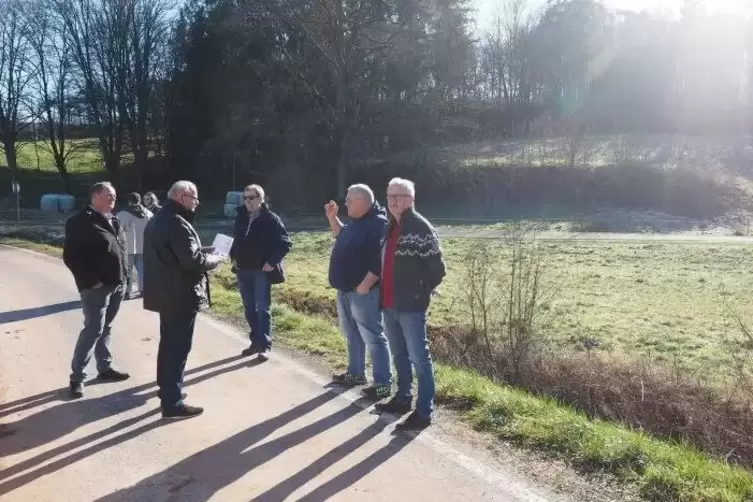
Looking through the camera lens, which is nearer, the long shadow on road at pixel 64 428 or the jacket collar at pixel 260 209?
the long shadow on road at pixel 64 428

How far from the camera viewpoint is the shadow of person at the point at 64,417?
16.5 feet

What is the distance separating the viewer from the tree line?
35.5 m

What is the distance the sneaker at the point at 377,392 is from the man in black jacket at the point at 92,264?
2.53 meters

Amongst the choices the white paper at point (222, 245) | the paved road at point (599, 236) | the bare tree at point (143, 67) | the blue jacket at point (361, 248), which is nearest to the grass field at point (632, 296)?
the paved road at point (599, 236)

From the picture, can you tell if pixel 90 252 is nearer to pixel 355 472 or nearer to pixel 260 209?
pixel 260 209

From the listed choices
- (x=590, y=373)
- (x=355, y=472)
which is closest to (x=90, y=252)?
(x=355, y=472)

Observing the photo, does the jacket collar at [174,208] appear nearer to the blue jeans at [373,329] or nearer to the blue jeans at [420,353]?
the blue jeans at [373,329]

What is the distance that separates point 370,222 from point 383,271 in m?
0.67

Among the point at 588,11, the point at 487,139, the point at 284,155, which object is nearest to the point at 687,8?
the point at 588,11

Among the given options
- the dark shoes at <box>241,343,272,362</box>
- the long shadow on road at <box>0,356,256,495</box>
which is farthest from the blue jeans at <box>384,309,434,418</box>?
the dark shoes at <box>241,343,272,362</box>

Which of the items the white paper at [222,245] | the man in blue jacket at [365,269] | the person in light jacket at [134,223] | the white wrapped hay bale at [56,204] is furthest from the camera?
the white wrapped hay bale at [56,204]

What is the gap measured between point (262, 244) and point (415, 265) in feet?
8.64

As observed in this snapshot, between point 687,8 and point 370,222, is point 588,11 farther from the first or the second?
point 370,222

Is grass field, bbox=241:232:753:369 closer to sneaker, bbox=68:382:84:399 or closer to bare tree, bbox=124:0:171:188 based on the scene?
sneaker, bbox=68:382:84:399
